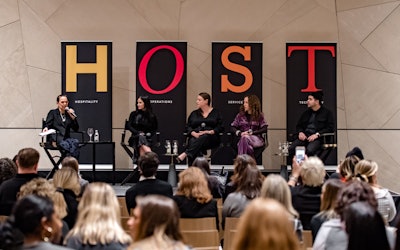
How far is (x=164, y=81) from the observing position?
32.5ft

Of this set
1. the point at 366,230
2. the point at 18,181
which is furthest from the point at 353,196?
the point at 18,181

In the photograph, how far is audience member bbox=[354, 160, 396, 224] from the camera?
4.89m

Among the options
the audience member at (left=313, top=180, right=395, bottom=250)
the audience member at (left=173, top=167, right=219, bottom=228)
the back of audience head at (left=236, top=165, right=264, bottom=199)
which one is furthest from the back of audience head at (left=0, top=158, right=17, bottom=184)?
the audience member at (left=313, top=180, right=395, bottom=250)

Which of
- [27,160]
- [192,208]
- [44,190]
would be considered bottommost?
[192,208]

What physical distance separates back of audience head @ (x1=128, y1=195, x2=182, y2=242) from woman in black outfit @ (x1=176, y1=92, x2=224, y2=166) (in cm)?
621

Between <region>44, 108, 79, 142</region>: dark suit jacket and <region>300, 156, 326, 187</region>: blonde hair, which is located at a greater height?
<region>44, 108, 79, 142</region>: dark suit jacket

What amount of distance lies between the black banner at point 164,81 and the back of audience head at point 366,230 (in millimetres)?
7261

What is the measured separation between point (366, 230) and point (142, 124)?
666 cm

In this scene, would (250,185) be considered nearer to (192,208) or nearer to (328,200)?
(192,208)

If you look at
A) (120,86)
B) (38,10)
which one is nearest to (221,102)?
(120,86)

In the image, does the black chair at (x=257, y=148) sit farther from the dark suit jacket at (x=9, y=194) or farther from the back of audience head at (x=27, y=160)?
the dark suit jacket at (x=9, y=194)

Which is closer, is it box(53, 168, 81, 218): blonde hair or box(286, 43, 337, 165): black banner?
box(53, 168, 81, 218): blonde hair

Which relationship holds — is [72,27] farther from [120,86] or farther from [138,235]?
[138,235]

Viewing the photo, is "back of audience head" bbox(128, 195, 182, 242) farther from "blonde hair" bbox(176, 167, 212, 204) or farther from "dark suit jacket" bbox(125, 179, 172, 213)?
"dark suit jacket" bbox(125, 179, 172, 213)
